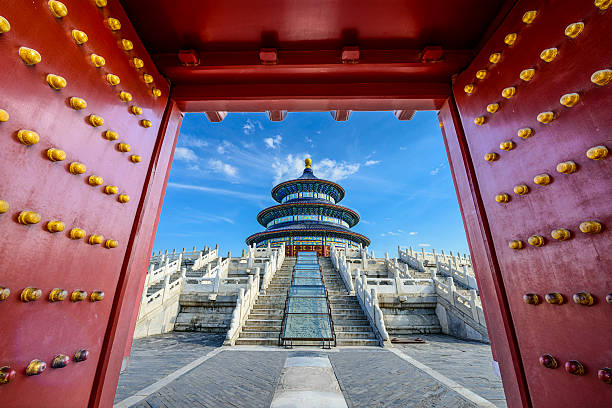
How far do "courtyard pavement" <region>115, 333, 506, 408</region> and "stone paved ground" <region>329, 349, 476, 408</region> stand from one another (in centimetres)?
1

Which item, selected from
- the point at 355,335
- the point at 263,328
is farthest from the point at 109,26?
the point at 355,335

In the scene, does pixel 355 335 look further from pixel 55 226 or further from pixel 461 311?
pixel 55 226

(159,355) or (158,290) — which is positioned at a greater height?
(158,290)

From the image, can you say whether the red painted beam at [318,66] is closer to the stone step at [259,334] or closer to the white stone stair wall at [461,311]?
the stone step at [259,334]

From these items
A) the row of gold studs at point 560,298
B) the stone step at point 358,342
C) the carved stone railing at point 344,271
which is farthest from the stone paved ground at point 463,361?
the carved stone railing at point 344,271

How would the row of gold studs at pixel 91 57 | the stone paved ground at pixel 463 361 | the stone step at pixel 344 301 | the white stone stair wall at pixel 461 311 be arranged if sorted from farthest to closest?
the stone step at pixel 344 301, the white stone stair wall at pixel 461 311, the stone paved ground at pixel 463 361, the row of gold studs at pixel 91 57

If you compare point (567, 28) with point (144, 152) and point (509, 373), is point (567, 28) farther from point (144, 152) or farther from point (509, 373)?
point (144, 152)

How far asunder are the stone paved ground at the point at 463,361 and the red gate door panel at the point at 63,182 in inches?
188

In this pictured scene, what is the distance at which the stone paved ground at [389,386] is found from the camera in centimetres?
355

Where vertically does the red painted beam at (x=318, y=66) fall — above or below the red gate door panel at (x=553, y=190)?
above

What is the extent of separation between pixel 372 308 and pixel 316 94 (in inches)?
349

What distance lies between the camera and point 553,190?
60.6 inches

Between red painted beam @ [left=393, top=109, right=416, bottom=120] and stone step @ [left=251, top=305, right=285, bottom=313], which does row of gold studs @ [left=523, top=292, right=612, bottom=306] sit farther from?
stone step @ [left=251, top=305, right=285, bottom=313]

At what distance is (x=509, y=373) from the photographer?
1853 mm
